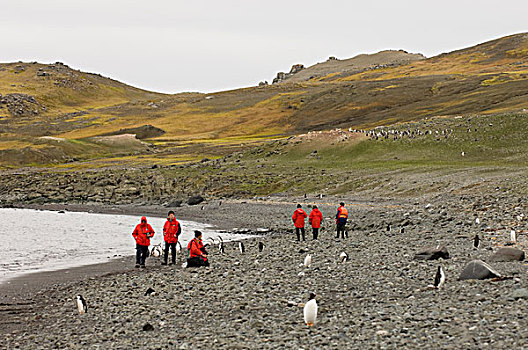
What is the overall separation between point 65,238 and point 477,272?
2836 centimetres

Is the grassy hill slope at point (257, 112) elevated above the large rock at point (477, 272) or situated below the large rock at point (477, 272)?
above

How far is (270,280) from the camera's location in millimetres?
18594

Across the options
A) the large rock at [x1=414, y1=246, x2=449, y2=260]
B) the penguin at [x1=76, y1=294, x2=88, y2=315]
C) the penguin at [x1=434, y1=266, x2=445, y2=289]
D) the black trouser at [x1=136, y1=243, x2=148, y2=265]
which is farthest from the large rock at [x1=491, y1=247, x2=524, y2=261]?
the black trouser at [x1=136, y1=243, x2=148, y2=265]

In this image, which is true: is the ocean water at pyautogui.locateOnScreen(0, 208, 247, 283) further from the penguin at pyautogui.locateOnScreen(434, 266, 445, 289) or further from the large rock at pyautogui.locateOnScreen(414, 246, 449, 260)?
the penguin at pyautogui.locateOnScreen(434, 266, 445, 289)

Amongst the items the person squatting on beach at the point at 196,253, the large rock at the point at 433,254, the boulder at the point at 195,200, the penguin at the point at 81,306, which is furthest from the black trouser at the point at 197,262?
the boulder at the point at 195,200

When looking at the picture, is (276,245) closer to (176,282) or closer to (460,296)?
(176,282)

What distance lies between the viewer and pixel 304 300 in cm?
1564

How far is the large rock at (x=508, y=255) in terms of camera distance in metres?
17.1

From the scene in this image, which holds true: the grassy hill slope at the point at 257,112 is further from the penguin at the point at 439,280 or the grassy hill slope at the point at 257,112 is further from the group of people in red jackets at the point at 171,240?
the penguin at the point at 439,280

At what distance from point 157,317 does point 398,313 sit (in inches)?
235

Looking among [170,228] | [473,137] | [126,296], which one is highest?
[473,137]

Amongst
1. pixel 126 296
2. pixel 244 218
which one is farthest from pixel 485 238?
pixel 244 218

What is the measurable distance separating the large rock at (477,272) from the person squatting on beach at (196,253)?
962 cm

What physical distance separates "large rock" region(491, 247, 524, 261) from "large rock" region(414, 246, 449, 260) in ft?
5.39
